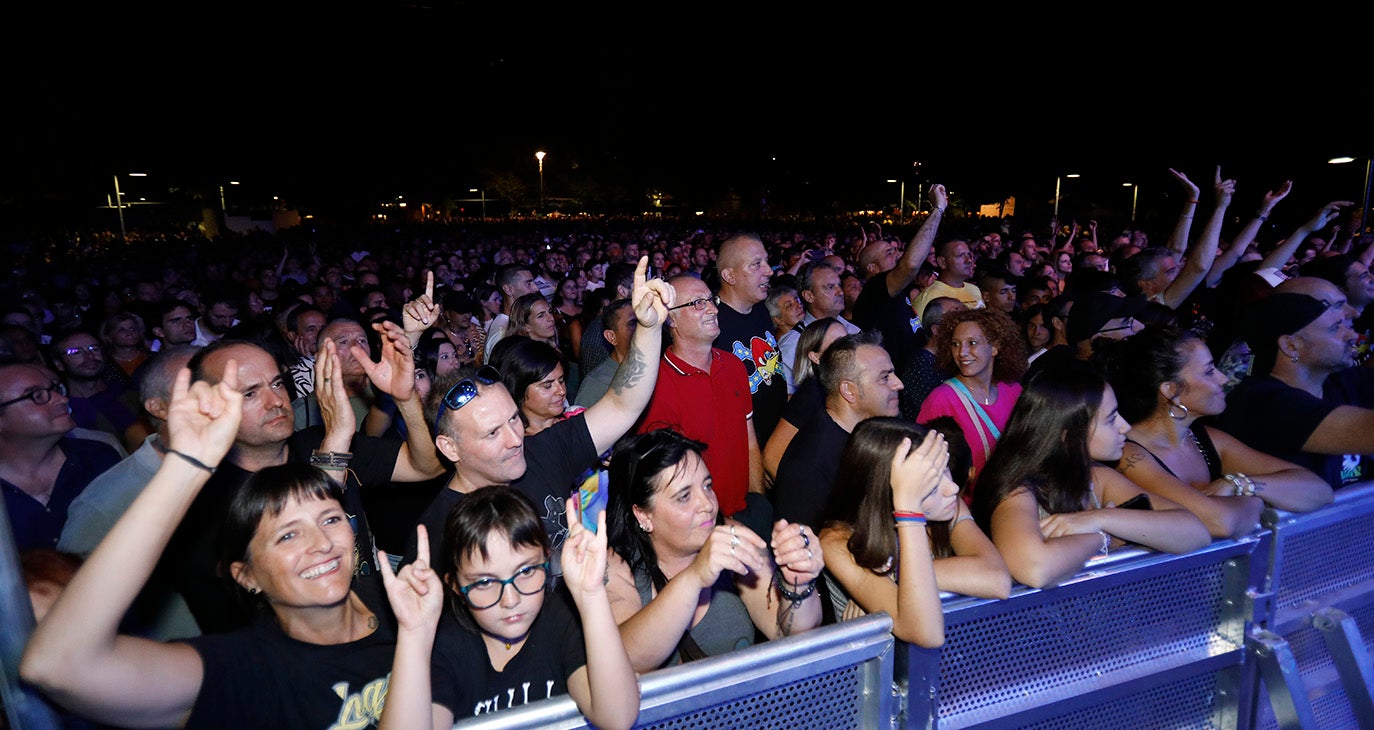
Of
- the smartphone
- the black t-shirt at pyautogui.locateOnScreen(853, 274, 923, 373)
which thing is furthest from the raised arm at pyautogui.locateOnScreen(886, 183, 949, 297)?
the smartphone

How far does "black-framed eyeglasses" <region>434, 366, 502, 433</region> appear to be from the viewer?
2.93 m

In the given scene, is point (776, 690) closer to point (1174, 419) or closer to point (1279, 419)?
point (1174, 419)

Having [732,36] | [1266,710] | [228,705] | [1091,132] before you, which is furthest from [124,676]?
[732,36]

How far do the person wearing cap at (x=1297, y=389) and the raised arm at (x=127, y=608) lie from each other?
3.91 m

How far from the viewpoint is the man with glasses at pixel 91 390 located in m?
4.93

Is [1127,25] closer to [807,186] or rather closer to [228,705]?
[228,705]

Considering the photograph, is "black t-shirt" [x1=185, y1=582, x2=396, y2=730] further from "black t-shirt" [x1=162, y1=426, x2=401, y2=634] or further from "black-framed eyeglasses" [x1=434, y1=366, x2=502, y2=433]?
"black-framed eyeglasses" [x1=434, y1=366, x2=502, y2=433]

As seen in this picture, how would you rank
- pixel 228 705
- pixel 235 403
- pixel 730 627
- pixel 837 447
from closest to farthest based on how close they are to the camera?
pixel 235 403 < pixel 228 705 < pixel 730 627 < pixel 837 447

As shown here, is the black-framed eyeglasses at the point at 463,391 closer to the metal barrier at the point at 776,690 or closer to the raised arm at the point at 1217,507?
the metal barrier at the point at 776,690

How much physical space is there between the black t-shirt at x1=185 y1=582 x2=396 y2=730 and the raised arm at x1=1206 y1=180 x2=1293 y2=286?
761 cm

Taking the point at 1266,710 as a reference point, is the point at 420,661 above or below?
above

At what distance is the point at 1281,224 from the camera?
20.8m

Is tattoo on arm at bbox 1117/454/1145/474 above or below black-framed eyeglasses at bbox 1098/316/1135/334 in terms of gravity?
below

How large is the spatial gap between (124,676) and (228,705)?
33 cm
